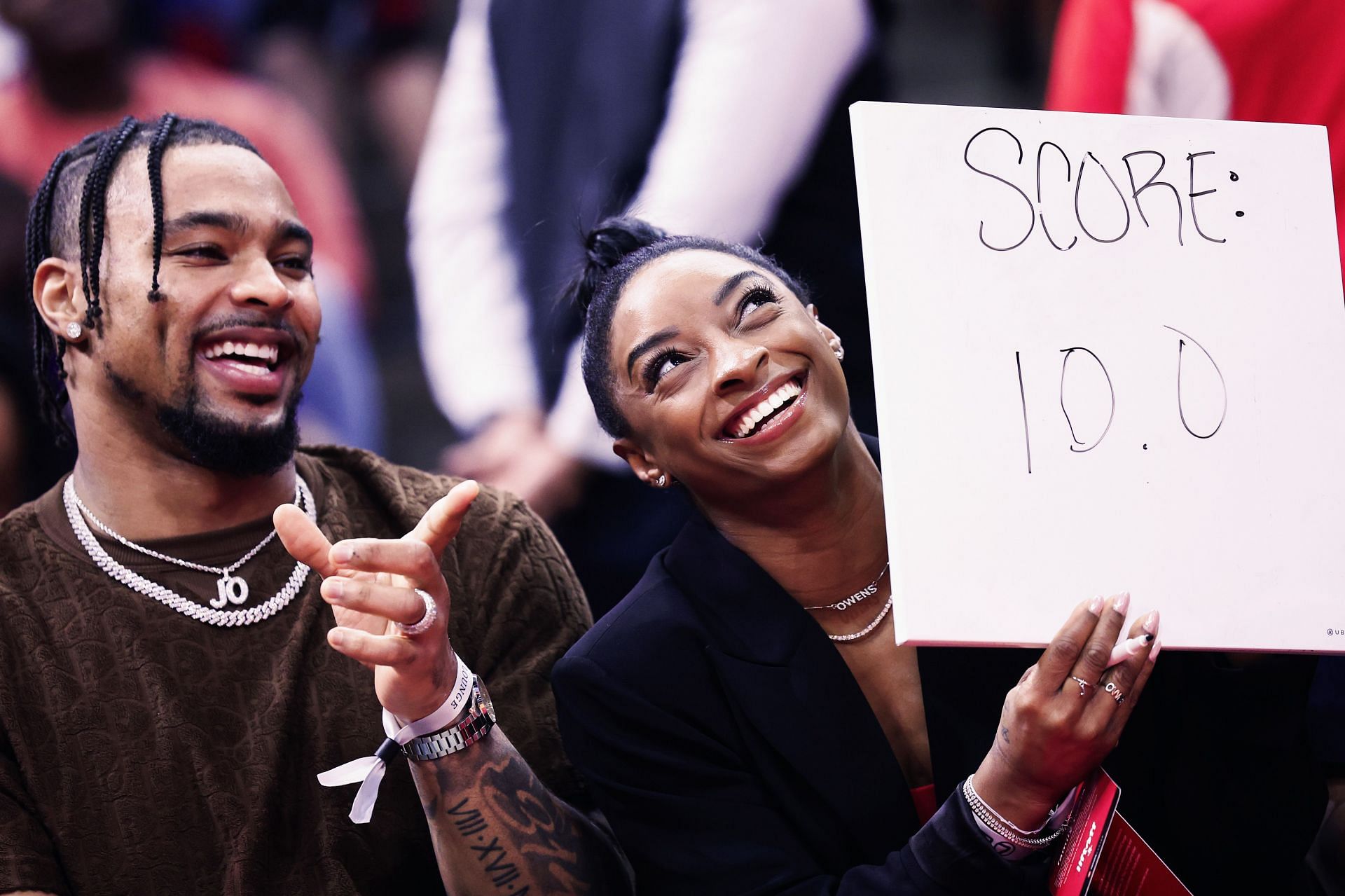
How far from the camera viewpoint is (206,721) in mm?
1732

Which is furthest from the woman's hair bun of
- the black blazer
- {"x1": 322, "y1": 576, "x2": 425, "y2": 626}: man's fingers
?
{"x1": 322, "y1": 576, "x2": 425, "y2": 626}: man's fingers

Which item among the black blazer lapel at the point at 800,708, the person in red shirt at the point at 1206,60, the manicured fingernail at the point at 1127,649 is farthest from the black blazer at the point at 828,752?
the person in red shirt at the point at 1206,60

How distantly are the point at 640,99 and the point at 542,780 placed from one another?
4.29 feet

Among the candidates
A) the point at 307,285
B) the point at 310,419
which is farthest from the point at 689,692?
the point at 310,419

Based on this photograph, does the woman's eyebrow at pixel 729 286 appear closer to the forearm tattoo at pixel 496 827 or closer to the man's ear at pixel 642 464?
the man's ear at pixel 642 464

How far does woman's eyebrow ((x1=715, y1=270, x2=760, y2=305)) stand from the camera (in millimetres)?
1639

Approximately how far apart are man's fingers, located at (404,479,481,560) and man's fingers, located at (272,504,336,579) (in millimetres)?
94

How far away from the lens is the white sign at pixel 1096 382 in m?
1.27

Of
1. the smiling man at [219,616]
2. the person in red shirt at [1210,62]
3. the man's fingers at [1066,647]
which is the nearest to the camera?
the man's fingers at [1066,647]

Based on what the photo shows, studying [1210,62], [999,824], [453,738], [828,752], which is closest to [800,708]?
[828,752]

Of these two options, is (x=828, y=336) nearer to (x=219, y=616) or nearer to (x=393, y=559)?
(x=393, y=559)

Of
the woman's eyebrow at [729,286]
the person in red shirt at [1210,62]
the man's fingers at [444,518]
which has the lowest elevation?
the man's fingers at [444,518]

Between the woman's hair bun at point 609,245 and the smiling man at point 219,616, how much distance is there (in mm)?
394

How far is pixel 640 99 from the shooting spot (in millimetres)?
2402
